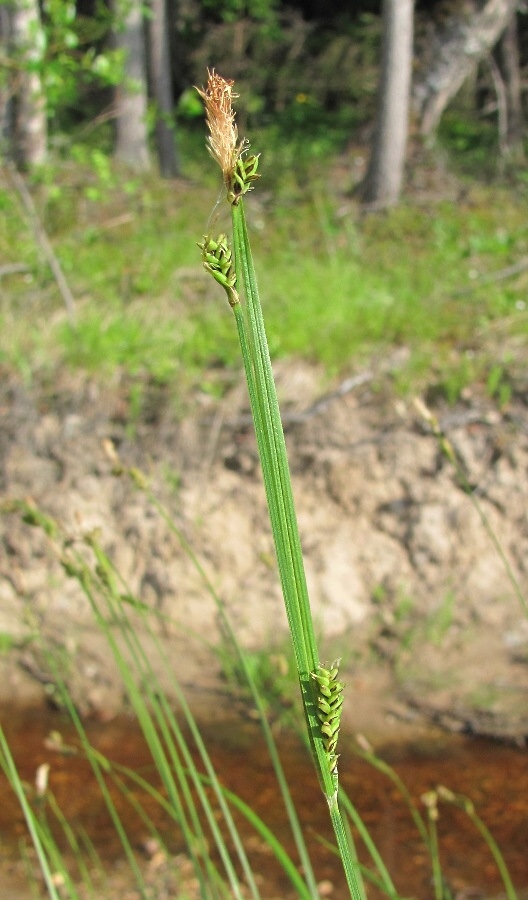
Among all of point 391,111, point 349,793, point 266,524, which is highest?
point 391,111

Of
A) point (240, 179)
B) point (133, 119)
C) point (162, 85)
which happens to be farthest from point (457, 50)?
point (240, 179)

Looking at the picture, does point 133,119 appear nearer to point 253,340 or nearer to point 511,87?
point 511,87

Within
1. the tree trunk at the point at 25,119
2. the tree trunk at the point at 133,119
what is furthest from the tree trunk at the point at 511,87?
the tree trunk at the point at 25,119

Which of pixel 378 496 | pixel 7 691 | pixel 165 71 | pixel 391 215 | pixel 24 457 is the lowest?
pixel 7 691

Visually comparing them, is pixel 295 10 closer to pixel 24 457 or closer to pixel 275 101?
pixel 275 101

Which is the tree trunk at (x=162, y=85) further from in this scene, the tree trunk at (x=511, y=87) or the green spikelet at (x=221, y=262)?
the green spikelet at (x=221, y=262)

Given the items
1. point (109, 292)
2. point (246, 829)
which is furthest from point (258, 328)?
point (109, 292)

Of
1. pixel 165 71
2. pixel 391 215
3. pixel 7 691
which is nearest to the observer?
pixel 7 691
